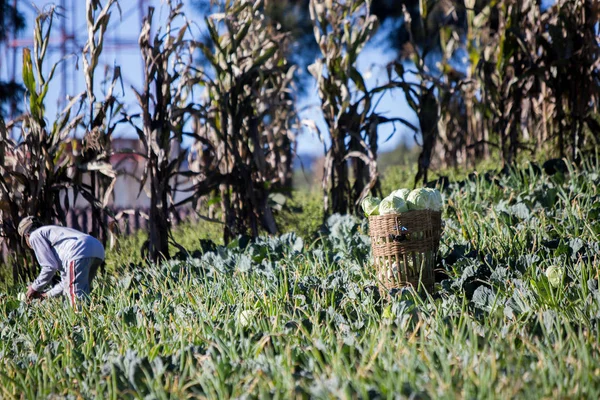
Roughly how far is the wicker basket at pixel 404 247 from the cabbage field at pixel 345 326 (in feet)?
0.42

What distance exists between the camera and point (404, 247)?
10.1ft

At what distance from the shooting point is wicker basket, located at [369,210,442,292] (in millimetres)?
3061

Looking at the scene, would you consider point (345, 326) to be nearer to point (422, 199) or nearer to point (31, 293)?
point (422, 199)

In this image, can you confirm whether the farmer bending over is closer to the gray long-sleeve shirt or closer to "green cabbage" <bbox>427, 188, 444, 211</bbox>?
the gray long-sleeve shirt

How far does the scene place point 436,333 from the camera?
2324 millimetres

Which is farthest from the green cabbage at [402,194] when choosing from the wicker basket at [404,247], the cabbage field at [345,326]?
the cabbage field at [345,326]

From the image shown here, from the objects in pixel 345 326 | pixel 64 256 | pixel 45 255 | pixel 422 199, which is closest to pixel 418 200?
pixel 422 199

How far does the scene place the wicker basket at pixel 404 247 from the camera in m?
3.06

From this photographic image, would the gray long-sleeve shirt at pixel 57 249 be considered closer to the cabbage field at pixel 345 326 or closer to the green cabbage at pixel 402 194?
the cabbage field at pixel 345 326

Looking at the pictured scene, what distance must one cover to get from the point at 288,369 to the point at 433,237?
1.46m

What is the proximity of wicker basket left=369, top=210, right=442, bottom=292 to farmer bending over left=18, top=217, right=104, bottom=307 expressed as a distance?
6.49 feet

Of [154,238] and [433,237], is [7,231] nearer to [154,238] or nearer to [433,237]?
[154,238]

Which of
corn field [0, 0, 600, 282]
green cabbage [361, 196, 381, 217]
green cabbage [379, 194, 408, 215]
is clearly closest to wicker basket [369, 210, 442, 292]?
green cabbage [379, 194, 408, 215]

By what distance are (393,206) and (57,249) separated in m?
2.35
